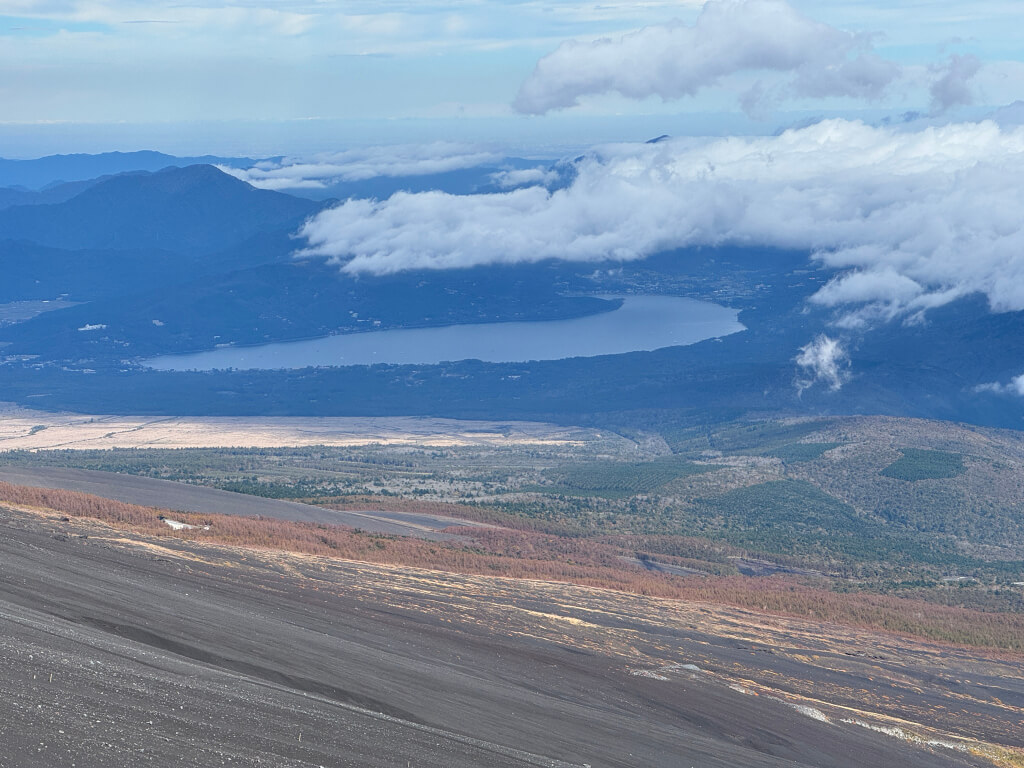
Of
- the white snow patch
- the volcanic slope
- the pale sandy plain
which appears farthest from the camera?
the pale sandy plain

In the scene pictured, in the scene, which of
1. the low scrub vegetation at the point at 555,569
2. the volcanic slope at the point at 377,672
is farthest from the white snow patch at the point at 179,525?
the volcanic slope at the point at 377,672

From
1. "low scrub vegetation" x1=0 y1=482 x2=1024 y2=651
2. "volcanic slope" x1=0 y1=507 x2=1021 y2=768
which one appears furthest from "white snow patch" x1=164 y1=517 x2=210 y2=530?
"volcanic slope" x1=0 y1=507 x2=1021 y2=768

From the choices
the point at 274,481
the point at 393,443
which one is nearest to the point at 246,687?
the point at 274,481

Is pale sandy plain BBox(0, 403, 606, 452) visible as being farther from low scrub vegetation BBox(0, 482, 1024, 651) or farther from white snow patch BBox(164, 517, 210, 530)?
white snow patch BBox(164, 517, 210, 530)

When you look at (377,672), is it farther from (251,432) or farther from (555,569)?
(251,432)

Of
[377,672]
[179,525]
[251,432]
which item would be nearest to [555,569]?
[179,525]

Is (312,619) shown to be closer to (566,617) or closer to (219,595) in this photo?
(219,595)

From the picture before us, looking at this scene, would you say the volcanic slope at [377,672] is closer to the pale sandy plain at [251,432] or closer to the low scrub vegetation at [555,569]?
the low scrub vegetation at [555,569]
